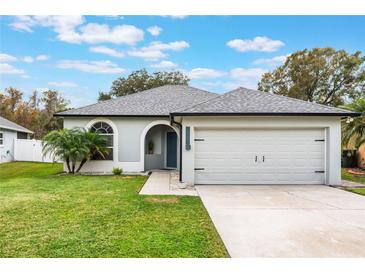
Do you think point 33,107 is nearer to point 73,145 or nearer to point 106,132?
point 106,132

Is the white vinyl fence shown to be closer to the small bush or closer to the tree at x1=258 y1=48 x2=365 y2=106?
the small bush

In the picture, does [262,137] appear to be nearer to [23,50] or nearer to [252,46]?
[252,46]

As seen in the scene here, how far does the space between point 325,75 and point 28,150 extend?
2991cm

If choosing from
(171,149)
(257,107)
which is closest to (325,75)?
(171,149)

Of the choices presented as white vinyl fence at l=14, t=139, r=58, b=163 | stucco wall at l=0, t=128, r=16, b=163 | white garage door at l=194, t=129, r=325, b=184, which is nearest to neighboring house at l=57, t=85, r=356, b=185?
white garage door at l=194, t=129, r=325, b=184

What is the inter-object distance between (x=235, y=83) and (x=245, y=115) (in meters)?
17.5

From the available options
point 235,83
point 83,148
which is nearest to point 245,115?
point 83,148

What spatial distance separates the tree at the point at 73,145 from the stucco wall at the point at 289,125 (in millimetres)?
5042

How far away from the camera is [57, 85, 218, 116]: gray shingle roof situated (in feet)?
43.6

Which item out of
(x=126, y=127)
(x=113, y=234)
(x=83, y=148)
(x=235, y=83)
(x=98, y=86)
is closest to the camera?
(x=113, y=234)

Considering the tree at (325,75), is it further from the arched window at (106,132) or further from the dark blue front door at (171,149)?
the arched window at (106,132)

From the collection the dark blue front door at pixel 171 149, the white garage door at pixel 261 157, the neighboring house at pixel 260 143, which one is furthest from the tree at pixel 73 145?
the white garage door at pixel 261 157

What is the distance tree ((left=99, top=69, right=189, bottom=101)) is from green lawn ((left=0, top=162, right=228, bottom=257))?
2730 centimetres

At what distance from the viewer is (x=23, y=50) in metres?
17.2
